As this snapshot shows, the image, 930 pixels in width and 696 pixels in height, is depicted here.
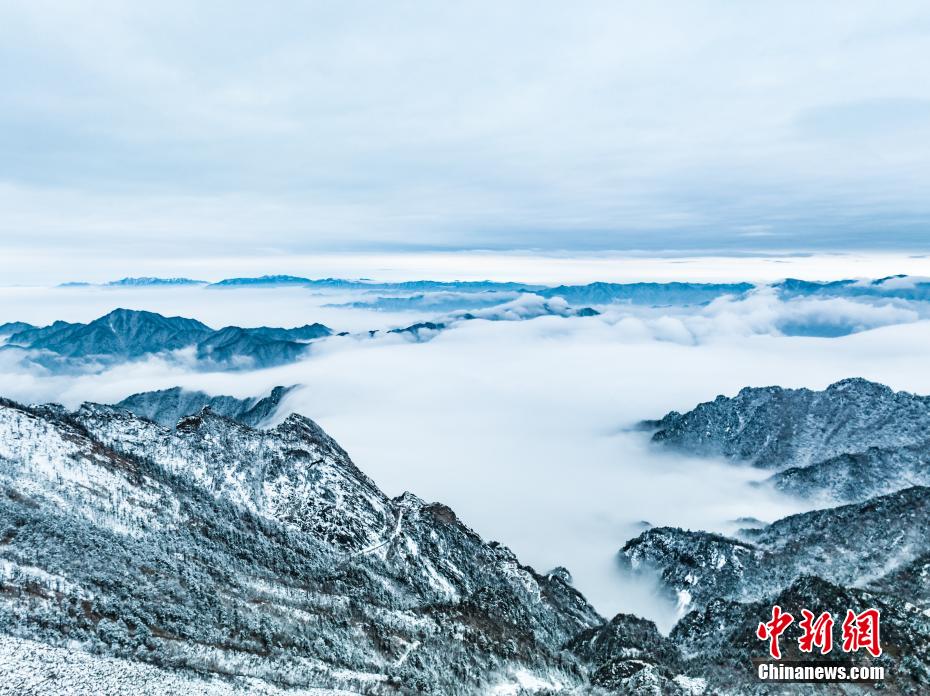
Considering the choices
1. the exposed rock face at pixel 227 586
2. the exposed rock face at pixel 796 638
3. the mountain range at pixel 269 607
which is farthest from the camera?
the exposed rock face at pixel 796 638

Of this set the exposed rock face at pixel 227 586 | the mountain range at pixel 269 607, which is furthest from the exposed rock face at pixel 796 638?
the exposed rock face at pixel 227 586

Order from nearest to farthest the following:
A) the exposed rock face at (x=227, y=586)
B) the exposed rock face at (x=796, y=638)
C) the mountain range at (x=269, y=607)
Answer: the mountain range at (x=269, y=607) → the exposed rock face at (x=227, y=586) → the exposed rock face at (x=796, y=638)

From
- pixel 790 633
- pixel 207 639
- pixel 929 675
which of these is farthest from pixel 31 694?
pixel 929 675

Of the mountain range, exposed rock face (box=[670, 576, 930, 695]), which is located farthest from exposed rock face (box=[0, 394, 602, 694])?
exposed rock face (box=[670, 576, 930, 695])

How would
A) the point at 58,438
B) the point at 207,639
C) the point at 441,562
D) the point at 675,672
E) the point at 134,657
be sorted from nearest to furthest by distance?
the point at 134,657 < the point at 207,639 < the point at 675,672 < the point at 58,438 < the point at 441,562

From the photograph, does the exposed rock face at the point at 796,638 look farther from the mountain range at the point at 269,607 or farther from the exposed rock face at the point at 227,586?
the exposed rock face at the point at 227,586

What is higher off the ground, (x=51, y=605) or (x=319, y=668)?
(x=51, y=605)

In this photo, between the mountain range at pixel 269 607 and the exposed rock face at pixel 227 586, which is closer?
the mountain range at pixel 269 607

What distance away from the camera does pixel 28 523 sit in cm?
13825

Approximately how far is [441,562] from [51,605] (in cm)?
11528

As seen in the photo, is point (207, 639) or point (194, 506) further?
point (194, 506)

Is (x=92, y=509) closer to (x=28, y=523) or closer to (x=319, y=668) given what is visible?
(x=28, y=523)

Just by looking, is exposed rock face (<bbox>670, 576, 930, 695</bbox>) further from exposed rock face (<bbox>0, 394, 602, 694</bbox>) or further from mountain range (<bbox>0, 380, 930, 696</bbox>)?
exposed rock face (<bbox>0, 394, 602, 694</bbox>)

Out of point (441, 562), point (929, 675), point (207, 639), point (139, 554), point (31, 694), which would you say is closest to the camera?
point (31, 694)
